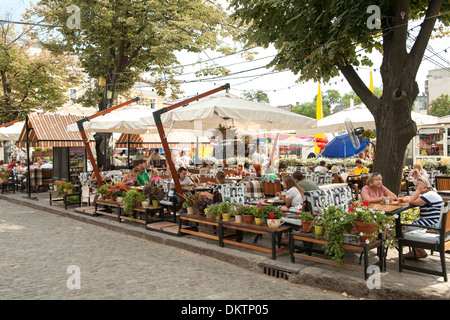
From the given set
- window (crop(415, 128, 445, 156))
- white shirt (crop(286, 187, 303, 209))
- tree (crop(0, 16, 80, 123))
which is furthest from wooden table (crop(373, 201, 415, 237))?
tree (crop(0, 16, 80, 123))

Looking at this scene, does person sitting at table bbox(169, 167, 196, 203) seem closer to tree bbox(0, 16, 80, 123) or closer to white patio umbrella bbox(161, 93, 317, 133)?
white patio umbrella bbox(161, 93, 317, 133)

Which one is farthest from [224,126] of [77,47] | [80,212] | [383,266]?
[77,47]

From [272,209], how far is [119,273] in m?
2.63

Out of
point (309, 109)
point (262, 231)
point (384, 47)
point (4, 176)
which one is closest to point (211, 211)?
point (262, 231)

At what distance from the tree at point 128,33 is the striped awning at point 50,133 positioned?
6.39 ft

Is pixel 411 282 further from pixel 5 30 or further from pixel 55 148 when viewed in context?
pixel 5 30

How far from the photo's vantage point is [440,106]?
48688 millimetres

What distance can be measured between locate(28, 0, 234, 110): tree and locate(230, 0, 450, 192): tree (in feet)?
30.3

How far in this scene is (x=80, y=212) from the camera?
11.0m

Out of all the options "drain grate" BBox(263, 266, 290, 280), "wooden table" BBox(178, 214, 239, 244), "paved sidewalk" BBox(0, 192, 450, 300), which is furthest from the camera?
"wooden table" BBox(178, 214, 239, 244)

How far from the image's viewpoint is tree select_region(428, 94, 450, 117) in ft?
157

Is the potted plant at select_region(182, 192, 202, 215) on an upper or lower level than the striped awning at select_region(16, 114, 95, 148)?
lower

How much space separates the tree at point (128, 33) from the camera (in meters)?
16.0

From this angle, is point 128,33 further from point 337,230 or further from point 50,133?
point 337,230
